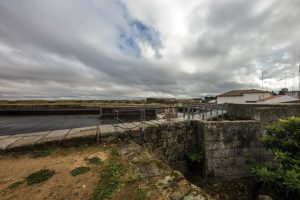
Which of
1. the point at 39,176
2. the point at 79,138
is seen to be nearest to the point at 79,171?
the point at 39,176

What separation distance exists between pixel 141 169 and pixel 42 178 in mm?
1938

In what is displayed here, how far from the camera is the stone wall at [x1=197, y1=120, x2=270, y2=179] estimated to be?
19.7 feet

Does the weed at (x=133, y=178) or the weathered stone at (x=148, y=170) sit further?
the weathered stone at (x=148, y=170)

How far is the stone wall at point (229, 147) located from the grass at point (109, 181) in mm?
3765

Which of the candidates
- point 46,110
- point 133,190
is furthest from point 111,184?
point 46,110

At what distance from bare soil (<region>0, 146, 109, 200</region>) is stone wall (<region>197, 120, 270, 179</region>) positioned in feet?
12.4

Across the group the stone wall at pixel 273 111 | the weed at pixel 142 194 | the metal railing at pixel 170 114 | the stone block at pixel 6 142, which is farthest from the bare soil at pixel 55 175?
the stone wall at pixel 273 111

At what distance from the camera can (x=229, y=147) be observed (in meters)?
6.09

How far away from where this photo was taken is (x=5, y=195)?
8.84 ft

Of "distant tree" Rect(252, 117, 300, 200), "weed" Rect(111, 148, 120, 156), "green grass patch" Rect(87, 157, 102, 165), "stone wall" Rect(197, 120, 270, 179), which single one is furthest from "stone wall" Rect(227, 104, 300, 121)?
"green grass patch" Rect(87, 157, 102, 165)

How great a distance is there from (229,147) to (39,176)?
595 centimetres

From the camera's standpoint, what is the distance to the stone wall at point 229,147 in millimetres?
6004

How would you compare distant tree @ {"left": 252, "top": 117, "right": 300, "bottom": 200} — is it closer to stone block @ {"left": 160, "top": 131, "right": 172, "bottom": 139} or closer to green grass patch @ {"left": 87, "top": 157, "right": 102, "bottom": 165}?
stone block @ {"left": 160, "top": 131, "right": 172, "bottom": 139}

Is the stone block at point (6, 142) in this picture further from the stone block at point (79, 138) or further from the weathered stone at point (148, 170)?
the weathered stone at point (148, 170)
